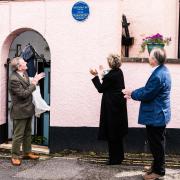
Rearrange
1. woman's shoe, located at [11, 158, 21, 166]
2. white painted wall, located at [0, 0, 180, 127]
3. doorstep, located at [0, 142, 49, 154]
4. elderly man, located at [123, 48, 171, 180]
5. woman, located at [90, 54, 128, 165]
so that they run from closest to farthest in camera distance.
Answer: elderly man, located at [123, 48, 171, 180], woman, located at [90, 54, 128, 165], woman's shoe, located at [11, 158, 21, 166], white painted wall, located at [0, 0, 180, 127], doorstep, located at [0, 142, 49, 154]

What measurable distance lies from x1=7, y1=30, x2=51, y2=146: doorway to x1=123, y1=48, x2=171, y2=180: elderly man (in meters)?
2.60

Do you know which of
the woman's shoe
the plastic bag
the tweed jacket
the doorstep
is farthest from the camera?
the doorstep

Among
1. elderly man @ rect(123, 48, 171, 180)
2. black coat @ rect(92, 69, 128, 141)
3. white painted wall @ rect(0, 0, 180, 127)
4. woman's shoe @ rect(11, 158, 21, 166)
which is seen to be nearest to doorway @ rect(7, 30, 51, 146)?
white painted wall @ rect(0, 0, 180, 127)

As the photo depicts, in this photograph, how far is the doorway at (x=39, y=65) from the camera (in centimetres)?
896

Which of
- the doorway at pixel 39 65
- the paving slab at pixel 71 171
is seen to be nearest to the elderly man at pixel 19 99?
the paving slab at pixel 71 171

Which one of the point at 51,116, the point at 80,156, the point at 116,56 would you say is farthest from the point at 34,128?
the point at 116,56

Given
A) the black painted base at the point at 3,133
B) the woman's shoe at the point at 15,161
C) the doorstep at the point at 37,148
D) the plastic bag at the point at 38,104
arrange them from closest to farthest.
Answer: the woman's shoe at the point at 15,161, the plastic bag at the point at 38,104, the doorstep at the point at 37,148, the black painted base at the point at 3,133

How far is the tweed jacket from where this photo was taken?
7.64 m

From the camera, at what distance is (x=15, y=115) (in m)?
7.78

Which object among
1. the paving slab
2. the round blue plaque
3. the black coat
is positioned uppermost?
the round blue plaque

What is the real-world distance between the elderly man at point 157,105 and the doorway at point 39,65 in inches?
102

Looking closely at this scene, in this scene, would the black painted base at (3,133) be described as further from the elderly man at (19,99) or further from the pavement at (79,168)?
the elderly man at (19,99)

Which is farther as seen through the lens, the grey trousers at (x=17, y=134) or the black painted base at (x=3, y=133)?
the black painted base at (x=3, y=133)

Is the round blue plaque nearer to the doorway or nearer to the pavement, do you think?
the doorway
